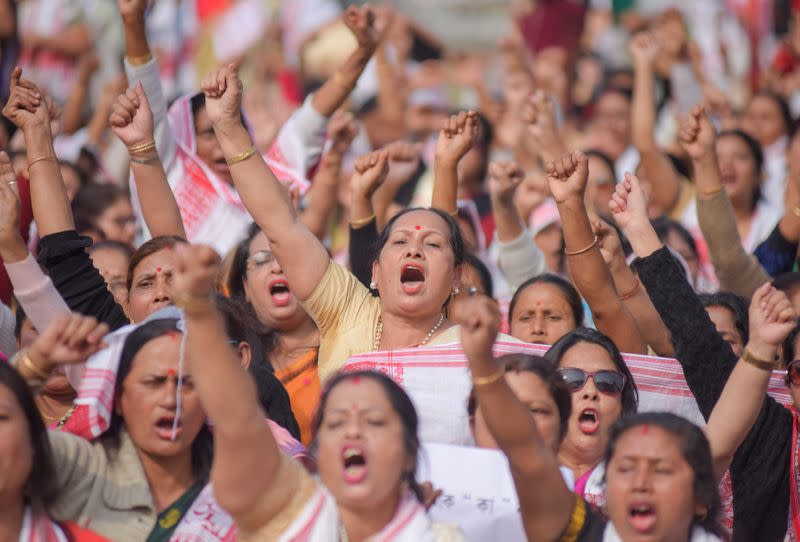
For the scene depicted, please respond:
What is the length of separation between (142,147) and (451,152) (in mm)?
1124

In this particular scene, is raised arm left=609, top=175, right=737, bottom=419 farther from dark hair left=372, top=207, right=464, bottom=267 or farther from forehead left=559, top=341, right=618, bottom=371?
dark hair left=372, top=207, right=464, bottom=267

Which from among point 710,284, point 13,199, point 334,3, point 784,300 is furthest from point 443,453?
point 334,3

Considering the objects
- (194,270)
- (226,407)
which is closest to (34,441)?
(226,407)

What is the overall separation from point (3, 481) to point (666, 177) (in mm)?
4843

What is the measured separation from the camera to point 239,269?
5465 millimetres

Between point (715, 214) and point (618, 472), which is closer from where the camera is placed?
point (618, 472)

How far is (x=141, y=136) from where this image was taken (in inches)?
189

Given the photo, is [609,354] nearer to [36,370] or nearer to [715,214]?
[715,214]

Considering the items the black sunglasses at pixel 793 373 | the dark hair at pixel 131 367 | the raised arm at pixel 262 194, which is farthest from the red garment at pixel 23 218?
the black sunglasses at pixel 793 373

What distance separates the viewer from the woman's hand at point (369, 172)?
5324 mm

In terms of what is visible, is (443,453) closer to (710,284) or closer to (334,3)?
(710,284)

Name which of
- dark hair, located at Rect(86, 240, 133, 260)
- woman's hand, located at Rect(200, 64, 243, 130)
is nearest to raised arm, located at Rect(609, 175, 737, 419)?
woman's hand, located at Rect(200, 64, 243, 130)

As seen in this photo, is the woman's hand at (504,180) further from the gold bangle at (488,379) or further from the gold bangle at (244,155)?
the gold bangle at (488,379)

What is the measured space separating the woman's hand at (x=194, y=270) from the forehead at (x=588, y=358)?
5.00 ft
